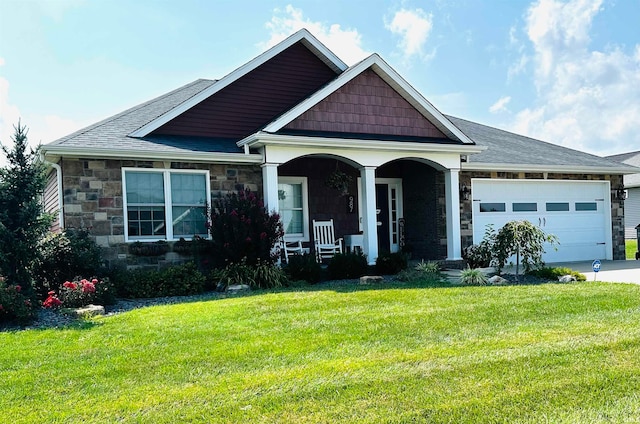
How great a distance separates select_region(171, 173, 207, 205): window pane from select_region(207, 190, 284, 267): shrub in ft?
2.08

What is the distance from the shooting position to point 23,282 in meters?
8.09

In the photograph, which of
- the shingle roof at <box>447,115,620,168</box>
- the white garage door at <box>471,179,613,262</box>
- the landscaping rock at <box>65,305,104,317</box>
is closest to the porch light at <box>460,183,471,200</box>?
the white garage door at <box>471,179,613,262</box>

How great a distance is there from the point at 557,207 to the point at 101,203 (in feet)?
36.8

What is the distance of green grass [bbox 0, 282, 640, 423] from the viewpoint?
369 cm

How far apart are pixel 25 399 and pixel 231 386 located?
1522 millimetres

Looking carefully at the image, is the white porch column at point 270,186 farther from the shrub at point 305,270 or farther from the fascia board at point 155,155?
the shrub at point 305,270

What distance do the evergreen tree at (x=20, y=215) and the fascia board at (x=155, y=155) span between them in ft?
3.73

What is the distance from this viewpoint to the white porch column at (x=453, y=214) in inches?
499

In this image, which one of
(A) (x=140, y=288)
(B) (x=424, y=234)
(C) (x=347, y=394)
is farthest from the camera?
(B) (x=424, y=234)

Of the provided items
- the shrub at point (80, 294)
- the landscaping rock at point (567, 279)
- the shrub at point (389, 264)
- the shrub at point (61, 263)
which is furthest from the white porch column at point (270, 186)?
the landscaping rock at point (567, 279)

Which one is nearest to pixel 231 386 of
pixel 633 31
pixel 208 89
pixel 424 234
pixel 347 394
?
pixel 347 394

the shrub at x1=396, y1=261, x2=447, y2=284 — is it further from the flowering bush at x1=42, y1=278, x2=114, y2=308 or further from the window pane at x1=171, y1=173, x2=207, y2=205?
the flowering bush at x1=42, y1=278, x2=114, y2=308

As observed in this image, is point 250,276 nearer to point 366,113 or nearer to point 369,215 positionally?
point 369,215

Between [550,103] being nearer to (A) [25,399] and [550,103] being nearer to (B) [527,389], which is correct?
(B) [527,389]
